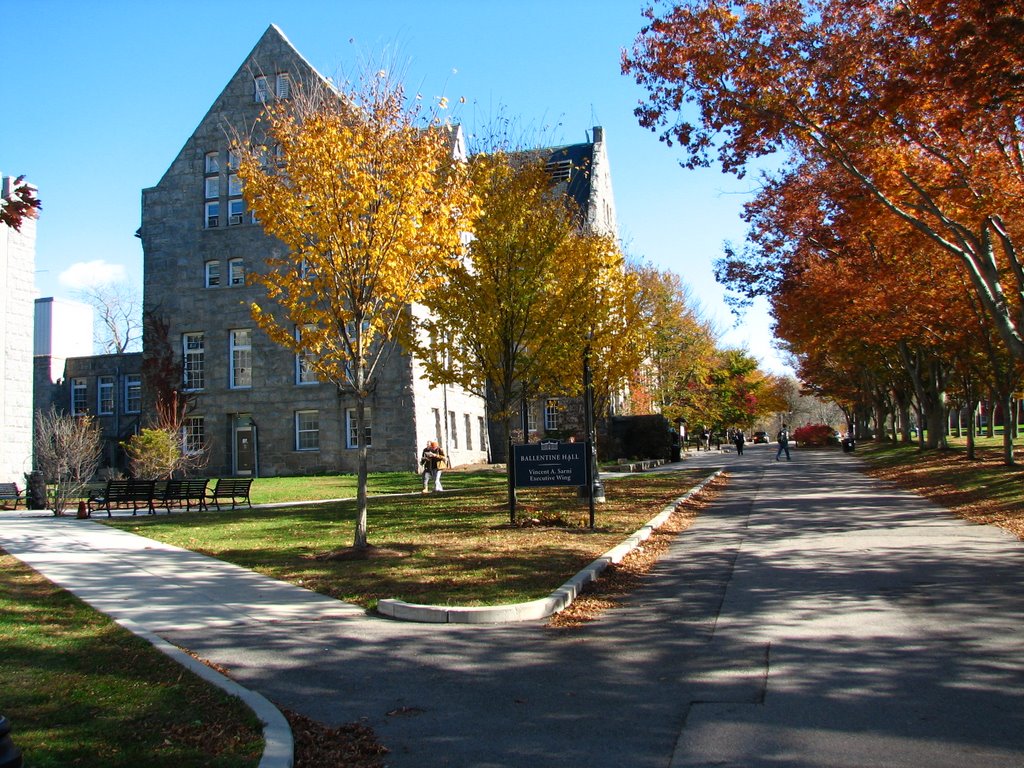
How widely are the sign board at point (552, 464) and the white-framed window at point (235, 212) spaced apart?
96.5ft

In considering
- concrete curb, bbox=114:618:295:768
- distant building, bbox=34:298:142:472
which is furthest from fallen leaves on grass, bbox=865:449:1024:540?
distant building, bbox=34:298:142:472

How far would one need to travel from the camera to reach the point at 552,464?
1457 centimetres

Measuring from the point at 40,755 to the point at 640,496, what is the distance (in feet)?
60.3

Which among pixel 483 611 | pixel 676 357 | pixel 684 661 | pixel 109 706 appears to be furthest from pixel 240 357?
pixel 684 661

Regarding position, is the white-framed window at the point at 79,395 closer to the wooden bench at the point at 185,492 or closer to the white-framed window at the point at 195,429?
the white-framed window at the point at 195,429

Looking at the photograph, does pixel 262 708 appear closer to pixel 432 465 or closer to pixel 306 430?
pixel 432 465

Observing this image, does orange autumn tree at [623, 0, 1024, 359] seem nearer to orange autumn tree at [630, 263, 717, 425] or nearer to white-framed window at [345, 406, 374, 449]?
white-framed window at [345, 406, 374, 449]

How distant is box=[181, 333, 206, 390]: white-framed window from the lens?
132ft

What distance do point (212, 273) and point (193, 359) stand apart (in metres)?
4.19

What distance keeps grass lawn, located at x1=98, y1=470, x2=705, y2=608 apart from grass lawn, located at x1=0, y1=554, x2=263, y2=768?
2.99 metres

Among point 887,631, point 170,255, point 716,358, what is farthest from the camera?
point 716,358

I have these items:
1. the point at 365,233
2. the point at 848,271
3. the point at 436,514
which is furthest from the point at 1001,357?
the point at 365,233

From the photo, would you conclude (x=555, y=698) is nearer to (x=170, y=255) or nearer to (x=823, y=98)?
(x=823, y=98)

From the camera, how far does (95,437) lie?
24.5 metres
